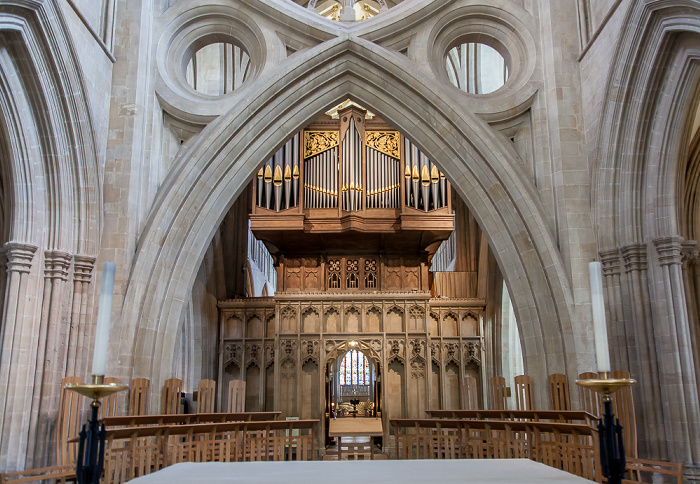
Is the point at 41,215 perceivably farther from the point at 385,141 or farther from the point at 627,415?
the point at 385,141

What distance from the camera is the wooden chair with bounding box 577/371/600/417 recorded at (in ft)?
25.2

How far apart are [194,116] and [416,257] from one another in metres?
6.62

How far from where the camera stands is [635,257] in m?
8.30

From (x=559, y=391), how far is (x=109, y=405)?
577 centimetres

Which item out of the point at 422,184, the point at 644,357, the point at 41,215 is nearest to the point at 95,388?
the point at 41,215

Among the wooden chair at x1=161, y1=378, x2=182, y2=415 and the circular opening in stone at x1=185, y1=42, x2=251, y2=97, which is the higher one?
the circular opening in stone at x1=185, y1=42, x2=251, y2=97

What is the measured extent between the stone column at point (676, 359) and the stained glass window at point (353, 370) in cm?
1635

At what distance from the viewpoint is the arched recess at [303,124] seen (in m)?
9.30

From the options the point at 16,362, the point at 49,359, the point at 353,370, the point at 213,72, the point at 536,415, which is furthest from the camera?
the point at 353,370

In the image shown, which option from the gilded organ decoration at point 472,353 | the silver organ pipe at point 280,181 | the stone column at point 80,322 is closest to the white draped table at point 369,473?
the stone column at point 80,322

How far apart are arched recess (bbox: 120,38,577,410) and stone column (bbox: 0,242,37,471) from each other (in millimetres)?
1334

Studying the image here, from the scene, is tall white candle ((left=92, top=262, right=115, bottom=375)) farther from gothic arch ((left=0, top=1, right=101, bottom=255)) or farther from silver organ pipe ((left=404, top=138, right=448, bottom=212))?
silver organ pipe ((left=404, top=138, right=448, bottom=212))

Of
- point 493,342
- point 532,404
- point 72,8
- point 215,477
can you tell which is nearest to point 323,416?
point 493,342

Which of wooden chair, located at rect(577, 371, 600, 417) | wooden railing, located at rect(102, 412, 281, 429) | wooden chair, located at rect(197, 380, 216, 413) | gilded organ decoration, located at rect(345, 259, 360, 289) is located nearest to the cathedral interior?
wooden chair, located at rect(577, 371, 600, 417)
